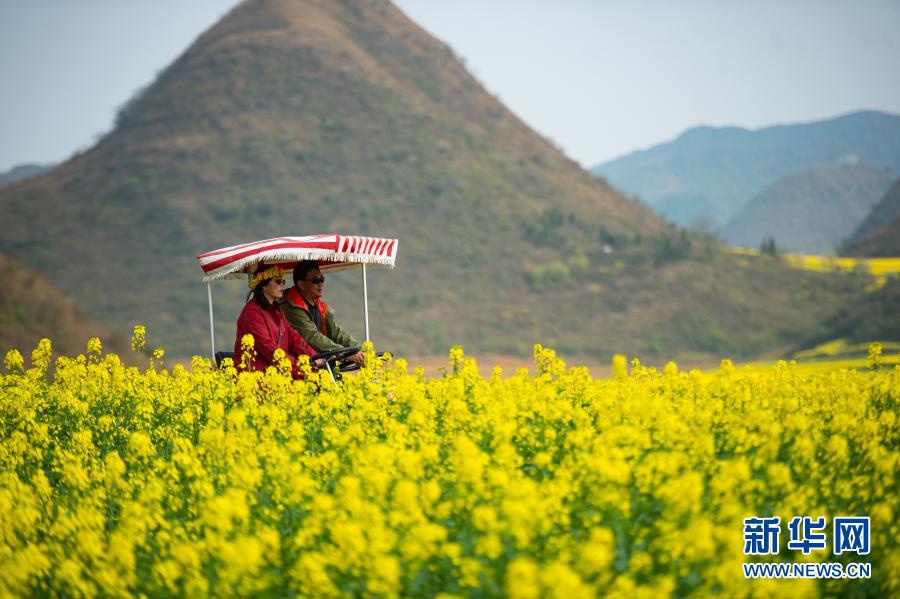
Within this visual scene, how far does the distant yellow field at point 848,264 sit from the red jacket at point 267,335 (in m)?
55.9

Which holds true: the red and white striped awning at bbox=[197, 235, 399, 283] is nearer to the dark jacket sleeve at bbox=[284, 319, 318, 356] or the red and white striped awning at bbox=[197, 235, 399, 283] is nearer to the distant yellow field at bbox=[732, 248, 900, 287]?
the dark jacket sleeve at bbox=[284, 319, 318, 356]

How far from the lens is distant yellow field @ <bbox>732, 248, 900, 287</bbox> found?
6166cm

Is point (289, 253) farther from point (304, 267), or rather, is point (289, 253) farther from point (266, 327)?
point (266, 327)

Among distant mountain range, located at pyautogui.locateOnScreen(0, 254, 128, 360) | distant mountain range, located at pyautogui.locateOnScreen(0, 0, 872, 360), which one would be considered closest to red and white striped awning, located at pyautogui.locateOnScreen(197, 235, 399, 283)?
distant mountain range, located at pyautogui.locateOnScreen(0, 254, 128, 360)

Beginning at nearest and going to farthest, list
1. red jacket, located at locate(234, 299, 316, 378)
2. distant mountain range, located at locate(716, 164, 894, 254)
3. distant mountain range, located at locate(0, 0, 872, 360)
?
red jacket, located at locate(234, 299, 316, 378) → distant mountain range, located at locate(0, 0, 872, 360) → distant mountain range, located at locate(716, 164, 894, 254)

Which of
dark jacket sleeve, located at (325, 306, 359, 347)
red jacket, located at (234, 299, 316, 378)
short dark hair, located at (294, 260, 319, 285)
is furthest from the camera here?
dark jacket sleeve, located at (325, 306, 359, 347)

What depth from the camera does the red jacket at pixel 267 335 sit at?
8.13m

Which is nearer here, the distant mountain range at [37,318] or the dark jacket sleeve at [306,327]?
the dark jacket sleeve at [306,327]

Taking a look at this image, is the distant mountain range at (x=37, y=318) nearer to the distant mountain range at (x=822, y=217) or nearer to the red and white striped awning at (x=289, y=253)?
the red and white striped awning at (x=289, y=253)

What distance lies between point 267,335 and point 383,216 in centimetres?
5887

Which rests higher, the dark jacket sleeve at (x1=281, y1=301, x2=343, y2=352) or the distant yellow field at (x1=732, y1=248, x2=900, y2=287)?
the distant yellow field at (x1=732, y1=248, x2=900, y2=287)

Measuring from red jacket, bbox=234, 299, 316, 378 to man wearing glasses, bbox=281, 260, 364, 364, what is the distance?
126mm

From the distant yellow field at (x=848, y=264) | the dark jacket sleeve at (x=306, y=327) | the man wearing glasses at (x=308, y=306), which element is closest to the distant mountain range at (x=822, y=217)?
the distant yellow field at (x=848, y=264)

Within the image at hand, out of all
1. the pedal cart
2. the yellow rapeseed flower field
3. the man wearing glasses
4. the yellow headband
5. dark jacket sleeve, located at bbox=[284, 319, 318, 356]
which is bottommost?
the yellow rapeseed flower field
